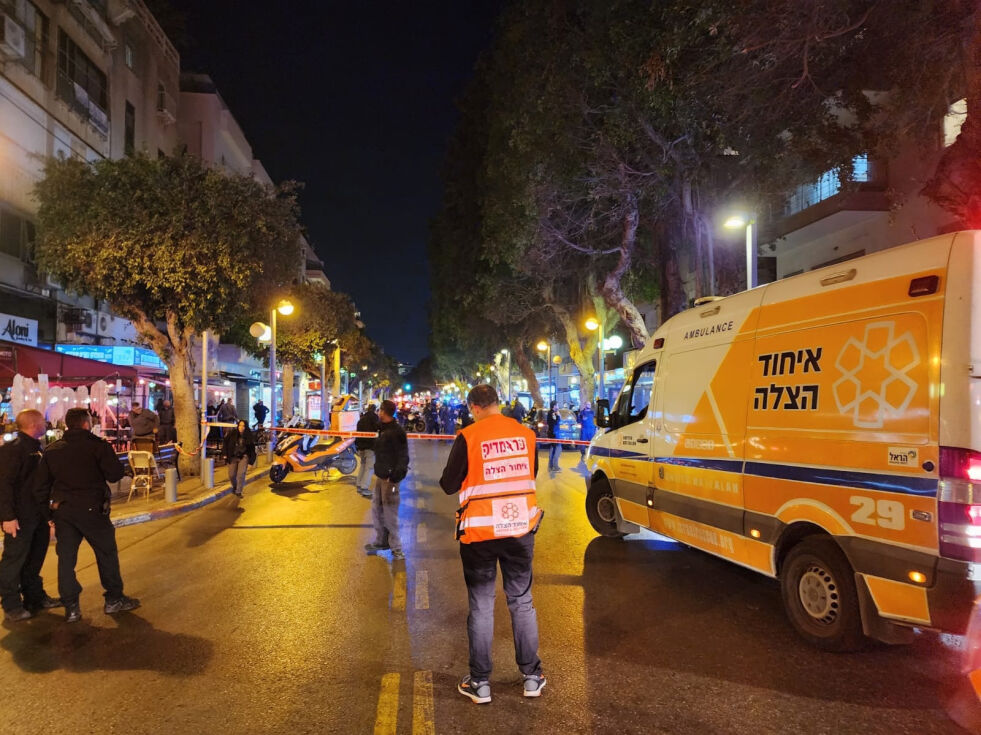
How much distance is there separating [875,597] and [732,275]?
1260cm

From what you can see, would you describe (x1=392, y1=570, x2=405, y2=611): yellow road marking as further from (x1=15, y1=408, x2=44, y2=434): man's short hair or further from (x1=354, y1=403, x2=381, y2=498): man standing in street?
(x1=354, y1=403, x2=381, y2=498): man standing in street

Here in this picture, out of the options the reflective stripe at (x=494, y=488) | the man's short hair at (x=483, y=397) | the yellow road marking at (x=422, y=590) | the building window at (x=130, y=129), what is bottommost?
the yellow road marking at (x=422, y=590)

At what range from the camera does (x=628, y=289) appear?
2444 cm

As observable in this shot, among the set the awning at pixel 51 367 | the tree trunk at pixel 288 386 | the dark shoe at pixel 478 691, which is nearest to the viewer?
the dark shoe at pixel 478 691

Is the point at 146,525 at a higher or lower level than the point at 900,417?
lower

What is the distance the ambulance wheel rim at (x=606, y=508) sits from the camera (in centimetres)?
841

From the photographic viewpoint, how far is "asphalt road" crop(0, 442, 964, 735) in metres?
3.79

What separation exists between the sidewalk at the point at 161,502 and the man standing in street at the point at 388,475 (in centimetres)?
492

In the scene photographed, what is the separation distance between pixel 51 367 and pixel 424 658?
12.4 metres

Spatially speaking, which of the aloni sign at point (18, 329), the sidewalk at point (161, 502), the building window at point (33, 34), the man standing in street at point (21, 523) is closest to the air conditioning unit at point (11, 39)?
the building window at point (33, 34)

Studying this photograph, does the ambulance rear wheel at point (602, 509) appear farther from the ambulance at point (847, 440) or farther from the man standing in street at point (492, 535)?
the man standing in street at point (492, 535)

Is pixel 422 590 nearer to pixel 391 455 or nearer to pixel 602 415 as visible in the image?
pixel 391 455

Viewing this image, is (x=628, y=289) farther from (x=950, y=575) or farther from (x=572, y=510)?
(x=950, y=575)

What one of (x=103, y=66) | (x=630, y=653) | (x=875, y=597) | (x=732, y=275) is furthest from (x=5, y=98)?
(x=875, y=597)
